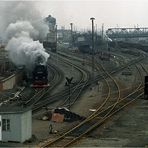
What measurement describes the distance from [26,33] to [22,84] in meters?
23.0

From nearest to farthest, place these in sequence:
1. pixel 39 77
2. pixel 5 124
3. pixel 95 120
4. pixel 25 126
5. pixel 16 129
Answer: pixel 16 129, pixel 5 124, pixel 25 126, pixel 95 120, pixel 39 77

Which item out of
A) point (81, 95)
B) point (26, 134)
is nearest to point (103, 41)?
point (81, 95)

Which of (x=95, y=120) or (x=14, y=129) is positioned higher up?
(x=14, y=129)

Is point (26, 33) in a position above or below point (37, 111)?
above

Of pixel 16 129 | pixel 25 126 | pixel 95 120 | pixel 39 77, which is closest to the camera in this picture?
pixel 16 129

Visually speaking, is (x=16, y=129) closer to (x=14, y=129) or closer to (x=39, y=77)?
(x=14, y=129)

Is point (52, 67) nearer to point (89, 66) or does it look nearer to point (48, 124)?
point (89, 66)

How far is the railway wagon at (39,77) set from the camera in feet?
165

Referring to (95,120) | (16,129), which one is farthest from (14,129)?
(95,120)

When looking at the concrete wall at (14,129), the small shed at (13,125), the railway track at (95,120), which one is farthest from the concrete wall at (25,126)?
the railway track at (95,120)

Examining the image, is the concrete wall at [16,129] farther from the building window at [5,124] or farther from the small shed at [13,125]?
the building window at [5,124]

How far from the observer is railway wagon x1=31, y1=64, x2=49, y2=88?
50.4 m

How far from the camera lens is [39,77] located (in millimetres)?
51219

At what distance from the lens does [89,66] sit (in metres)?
73.2
